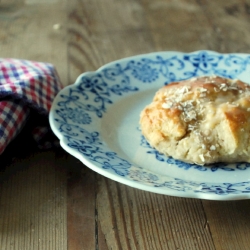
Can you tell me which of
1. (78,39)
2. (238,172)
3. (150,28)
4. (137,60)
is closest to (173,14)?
(150,28)

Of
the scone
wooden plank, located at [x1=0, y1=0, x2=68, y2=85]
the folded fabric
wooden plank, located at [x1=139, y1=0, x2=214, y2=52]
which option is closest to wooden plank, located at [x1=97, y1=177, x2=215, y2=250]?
the scone

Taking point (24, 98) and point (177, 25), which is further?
point (177, 25)

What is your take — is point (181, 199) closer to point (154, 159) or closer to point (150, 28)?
point (154, 159)

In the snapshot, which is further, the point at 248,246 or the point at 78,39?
the point at 78,39

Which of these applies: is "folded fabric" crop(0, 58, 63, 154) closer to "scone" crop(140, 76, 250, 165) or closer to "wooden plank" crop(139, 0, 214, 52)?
"scone" crop(140, 76, 250, 165)

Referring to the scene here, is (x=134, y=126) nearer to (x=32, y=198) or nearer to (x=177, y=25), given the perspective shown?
(x=32, y=198)

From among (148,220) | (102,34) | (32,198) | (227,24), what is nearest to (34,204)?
(32,198)
